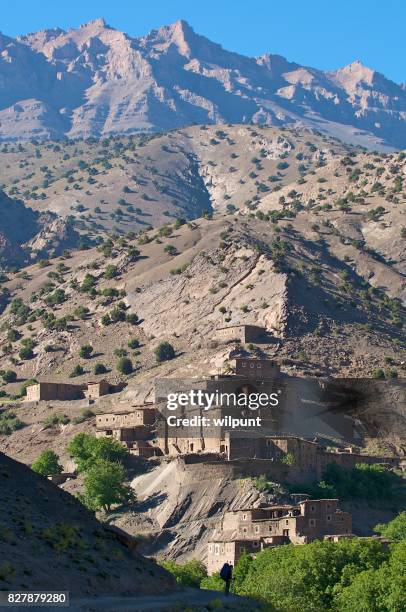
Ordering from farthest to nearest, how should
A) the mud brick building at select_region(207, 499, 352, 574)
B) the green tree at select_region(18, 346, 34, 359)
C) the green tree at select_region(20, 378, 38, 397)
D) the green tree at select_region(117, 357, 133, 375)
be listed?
the green tree at select_region(18, 346, 34, 359) < the green tree at select_region(117, 357, 133, 375) < the green tree at select_region(20, 378, 38, 397) < the mud brick building at select_region(207, 499, 352, 574)

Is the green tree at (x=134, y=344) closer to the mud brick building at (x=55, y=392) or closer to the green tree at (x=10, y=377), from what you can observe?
the green tree at (x=10, y=377)

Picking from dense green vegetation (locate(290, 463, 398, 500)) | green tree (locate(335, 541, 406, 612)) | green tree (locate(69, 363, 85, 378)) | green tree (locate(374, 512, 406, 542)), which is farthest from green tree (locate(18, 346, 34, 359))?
green tree (locate(335, 541, 406, 612))

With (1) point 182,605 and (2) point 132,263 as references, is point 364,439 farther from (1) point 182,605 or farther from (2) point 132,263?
(1) point 182,605

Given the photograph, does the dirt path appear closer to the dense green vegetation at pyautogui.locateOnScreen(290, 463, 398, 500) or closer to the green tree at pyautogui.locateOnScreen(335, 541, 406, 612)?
the green tree at pyautogui.locateOnScreen(335, 541, 406, 612)

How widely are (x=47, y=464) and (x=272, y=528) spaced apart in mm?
20502

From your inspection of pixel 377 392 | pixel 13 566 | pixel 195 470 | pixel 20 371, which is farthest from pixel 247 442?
pixel 13 566

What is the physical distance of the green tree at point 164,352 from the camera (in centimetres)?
12256

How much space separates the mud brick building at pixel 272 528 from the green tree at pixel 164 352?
1402 inches

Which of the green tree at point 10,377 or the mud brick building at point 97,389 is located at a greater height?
the green tree at point 10,377

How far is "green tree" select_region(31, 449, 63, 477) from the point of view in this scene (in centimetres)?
9900

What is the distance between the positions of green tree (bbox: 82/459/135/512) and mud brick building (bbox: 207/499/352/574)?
24.2 feet

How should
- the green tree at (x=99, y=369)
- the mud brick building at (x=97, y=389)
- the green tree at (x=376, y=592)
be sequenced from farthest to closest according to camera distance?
the green tree at (x=99, y=369), the mud brick building at (x=97, y=389), the green tree at (x=376, y=592)

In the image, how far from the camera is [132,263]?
151m

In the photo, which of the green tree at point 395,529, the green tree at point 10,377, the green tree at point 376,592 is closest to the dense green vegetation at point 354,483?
the green tree at point 395,529
